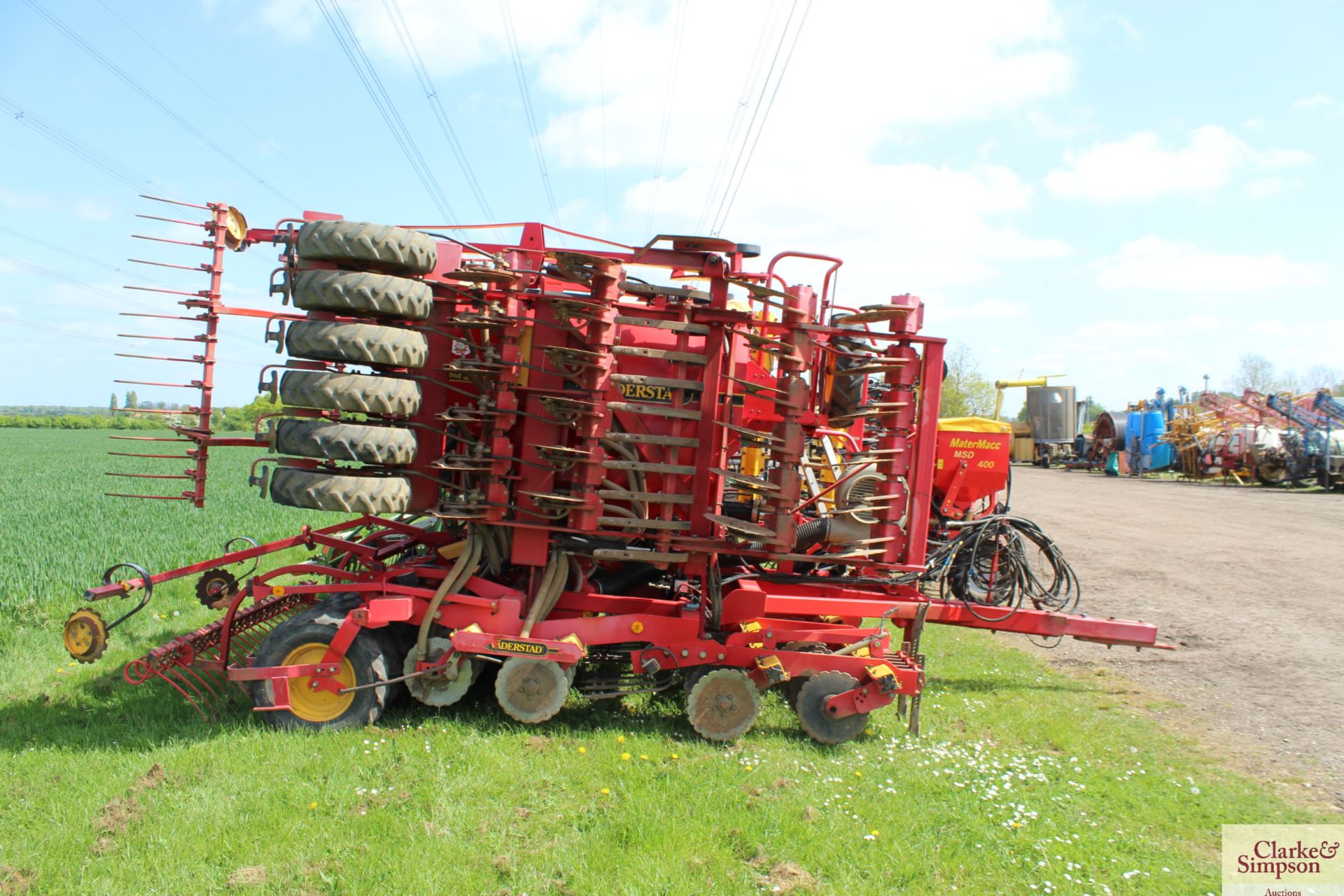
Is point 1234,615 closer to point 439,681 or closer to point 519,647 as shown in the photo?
point 519,647

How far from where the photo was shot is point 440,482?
569 cm

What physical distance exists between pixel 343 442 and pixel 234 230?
2090 millimetres

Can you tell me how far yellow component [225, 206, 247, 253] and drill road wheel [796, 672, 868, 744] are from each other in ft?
16.8

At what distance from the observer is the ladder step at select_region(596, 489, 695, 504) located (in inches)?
223

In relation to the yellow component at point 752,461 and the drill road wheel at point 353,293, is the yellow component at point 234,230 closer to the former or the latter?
the drill road wheel at point 353,293

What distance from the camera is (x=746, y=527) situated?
5.43 m

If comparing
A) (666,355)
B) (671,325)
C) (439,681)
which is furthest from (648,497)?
(439,681)

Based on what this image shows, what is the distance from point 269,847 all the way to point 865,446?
6.77 meters

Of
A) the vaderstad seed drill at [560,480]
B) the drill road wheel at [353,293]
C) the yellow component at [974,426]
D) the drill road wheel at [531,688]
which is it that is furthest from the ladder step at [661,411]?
the yellow component at [974,426]

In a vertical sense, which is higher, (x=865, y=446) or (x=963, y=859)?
(x=865, y=446)

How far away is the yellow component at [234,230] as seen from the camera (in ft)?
19.0

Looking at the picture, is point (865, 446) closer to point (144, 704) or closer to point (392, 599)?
point (392, 599)

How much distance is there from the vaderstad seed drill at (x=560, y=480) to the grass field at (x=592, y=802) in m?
0.32

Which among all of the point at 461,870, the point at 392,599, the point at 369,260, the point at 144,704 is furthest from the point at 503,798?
the point at 369,260
